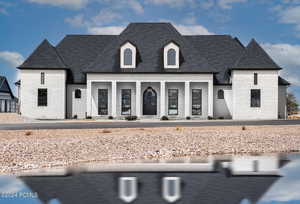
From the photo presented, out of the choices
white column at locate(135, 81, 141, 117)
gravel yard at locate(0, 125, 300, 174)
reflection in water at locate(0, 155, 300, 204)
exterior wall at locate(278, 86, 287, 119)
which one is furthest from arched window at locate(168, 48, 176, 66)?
reflection in water at locate(0, 155, 300, 204)

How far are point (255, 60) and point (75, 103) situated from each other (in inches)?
790

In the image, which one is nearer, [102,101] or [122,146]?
[122,146]

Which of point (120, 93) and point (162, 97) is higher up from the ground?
point (120, 93)

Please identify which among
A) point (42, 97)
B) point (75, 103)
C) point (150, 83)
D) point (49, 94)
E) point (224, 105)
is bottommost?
point (224, 105)

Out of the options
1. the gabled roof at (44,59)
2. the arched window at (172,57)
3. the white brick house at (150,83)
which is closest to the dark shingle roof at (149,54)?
the gabled roof at (44,59)

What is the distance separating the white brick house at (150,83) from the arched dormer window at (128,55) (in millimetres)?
105

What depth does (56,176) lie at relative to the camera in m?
9.95

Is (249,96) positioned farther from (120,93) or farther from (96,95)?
(96,95)

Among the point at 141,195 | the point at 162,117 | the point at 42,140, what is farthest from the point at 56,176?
the point at 162,117

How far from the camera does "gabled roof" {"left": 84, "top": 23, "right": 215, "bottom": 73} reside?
3597 cm

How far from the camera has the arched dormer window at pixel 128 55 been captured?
118 ft

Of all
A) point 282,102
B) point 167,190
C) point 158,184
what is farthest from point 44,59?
point 167,190

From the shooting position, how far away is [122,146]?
15977 mm

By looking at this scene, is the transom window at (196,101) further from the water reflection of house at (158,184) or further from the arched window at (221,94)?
the water reflection of house at (158,184)
